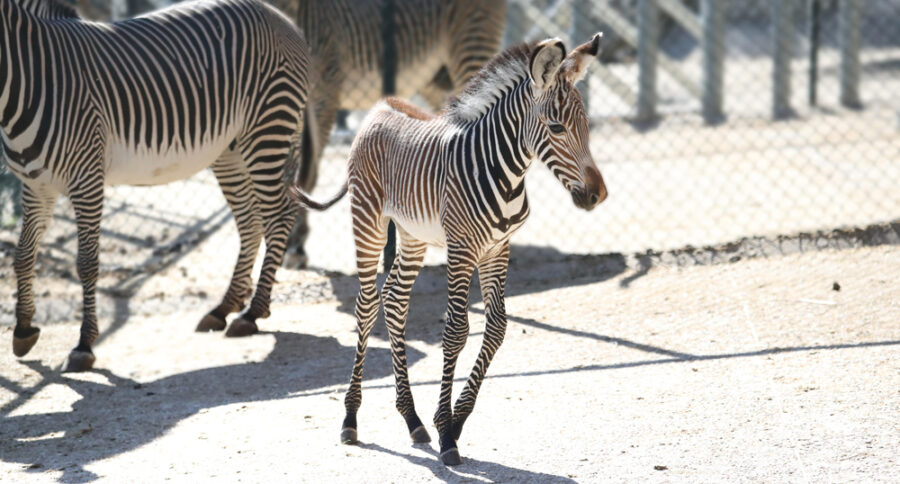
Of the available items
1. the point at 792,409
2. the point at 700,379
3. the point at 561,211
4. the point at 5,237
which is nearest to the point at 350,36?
the point at 561,211

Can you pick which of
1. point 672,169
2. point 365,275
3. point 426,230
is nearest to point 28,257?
point 365,275

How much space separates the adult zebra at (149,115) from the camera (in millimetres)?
5898

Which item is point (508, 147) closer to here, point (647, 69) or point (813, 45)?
point (647, 69)

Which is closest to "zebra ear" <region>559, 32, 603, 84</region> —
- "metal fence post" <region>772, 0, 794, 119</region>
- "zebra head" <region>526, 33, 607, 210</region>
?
"zebra head" <region>526, 33, 607, 210</region>

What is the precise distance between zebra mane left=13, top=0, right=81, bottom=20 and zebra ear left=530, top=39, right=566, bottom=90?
3551 millimetres

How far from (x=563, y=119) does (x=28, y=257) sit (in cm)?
377

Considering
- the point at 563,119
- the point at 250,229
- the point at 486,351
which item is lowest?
the point at 486,351

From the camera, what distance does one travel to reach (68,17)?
6391 millimetres

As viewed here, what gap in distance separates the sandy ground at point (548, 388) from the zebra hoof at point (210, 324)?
2.6 inches

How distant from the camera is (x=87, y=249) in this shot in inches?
237

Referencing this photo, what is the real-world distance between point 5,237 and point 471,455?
536 centimetres

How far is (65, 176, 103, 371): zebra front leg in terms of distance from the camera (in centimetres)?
591

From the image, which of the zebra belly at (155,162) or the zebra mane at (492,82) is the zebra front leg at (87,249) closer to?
the zebra belly at (155,162)

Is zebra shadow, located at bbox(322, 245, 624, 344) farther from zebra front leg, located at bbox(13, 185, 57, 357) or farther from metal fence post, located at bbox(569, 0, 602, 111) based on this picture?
metal fence post, located at bbox(569, 0, 602, 111)
